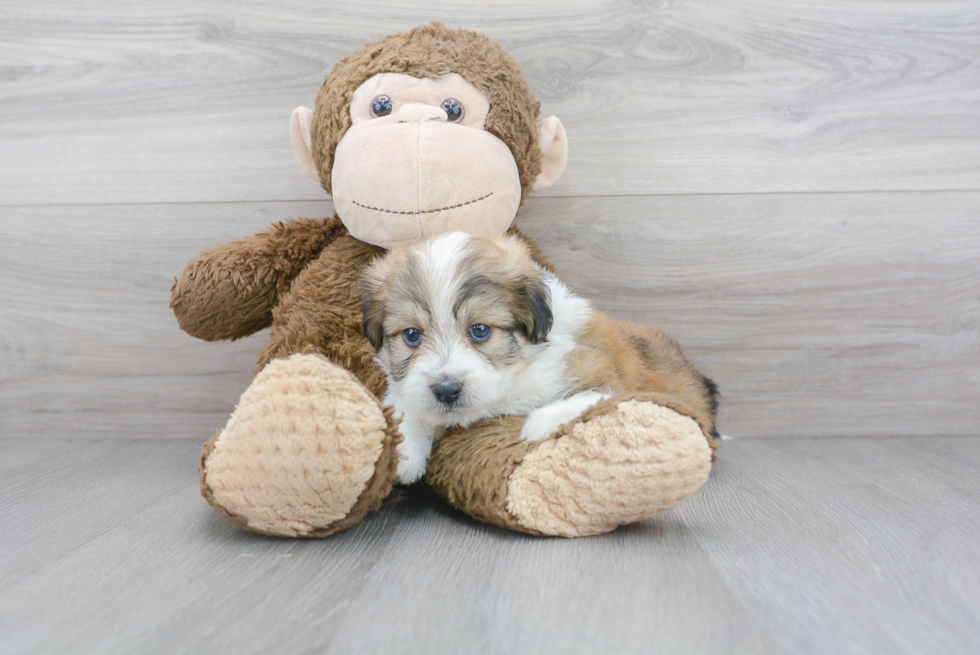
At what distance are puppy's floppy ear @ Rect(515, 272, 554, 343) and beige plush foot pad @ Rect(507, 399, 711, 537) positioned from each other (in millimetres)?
214

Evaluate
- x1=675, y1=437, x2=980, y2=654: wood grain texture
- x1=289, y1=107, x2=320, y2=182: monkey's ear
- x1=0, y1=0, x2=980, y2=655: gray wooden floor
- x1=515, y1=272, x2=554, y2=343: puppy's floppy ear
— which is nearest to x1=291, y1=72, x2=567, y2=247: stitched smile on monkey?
x1=289, y1=107, x2=320, y2=182: monkey's ear

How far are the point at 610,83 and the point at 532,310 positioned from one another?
38.4 inches

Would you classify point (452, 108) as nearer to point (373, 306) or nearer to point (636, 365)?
point (373, 306)

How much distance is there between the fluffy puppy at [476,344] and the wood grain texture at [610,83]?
734 mm

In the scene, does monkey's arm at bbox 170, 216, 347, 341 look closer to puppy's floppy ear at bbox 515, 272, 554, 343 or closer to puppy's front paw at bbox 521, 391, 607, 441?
puppy's floppy ear at bbox 515, 272, 554, 343

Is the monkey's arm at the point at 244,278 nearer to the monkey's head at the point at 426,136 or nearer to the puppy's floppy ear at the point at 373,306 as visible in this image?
the monkey's head at the point at 426,136

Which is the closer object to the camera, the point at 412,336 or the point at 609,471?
the point at 609,471

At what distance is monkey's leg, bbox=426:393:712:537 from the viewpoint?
44.9 inches

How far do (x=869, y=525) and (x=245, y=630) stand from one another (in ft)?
3.62

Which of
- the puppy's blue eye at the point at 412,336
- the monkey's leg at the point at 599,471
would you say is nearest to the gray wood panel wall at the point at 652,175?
the puppy's blue eye at the point at 412,336

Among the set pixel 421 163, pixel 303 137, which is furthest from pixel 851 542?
pixel 303 137

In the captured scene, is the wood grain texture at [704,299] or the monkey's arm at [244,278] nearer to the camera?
the monkey's arm at [244,278]

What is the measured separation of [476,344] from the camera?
52.2 inches

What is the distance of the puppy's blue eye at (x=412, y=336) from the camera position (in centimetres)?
135
